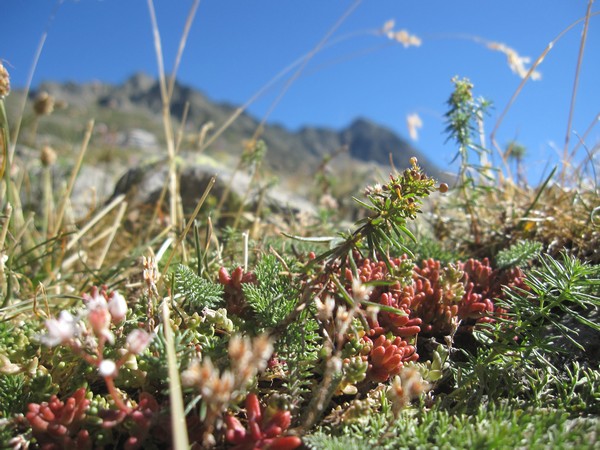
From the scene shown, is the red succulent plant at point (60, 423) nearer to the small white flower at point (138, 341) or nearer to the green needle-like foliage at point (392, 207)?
the small white flower at point (138, 341)

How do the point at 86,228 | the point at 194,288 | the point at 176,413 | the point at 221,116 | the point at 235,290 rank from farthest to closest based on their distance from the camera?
1. the point at 221,116
2. the point at 86,228
3. the point at 235,290
4. the point at 194,288
5. the point at 176,413

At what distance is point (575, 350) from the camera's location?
1.68 metres

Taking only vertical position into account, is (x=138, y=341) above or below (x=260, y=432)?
above

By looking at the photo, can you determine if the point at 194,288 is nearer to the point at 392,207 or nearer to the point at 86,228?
the point at 392,207

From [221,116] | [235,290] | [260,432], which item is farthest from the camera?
[221,116]

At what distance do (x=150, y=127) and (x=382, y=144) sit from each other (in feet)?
424

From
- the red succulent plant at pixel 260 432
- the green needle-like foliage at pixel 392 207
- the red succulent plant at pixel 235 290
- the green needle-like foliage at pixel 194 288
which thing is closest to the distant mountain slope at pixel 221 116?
the red succulent plant at pixel 235 290

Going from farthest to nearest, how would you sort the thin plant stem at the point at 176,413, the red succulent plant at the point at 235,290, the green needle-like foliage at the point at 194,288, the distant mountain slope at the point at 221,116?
the distant mountain slope at the point at 221,116, the red succulent plant at the point at 235,290, the green needle-like foliage at the point at 194,288, the thin plant stem at the point at 176,413

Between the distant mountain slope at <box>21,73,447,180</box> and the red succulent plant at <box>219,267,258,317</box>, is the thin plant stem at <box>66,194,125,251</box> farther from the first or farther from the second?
the distant mountain slope at <box>21,73,447,180</box>

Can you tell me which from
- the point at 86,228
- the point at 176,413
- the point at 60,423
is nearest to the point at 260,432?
the point at 176,413

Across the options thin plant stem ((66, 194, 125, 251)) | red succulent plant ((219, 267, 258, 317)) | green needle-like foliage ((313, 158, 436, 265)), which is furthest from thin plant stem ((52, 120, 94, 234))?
green needle-like foliage ((313, 158, 436, 265))

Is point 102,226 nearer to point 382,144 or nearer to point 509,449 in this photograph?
point 509,449

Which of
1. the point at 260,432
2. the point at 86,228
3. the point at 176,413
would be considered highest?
the point at 86,228

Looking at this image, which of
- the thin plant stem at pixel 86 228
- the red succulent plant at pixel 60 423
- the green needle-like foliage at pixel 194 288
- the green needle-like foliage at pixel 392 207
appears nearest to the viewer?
the red succulent plant at pixel 60 423
